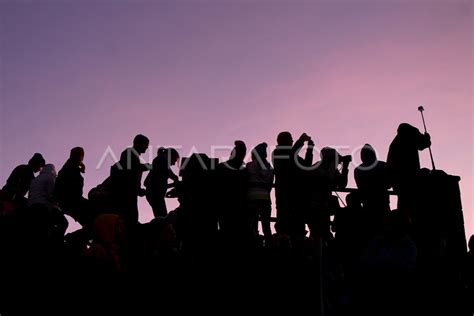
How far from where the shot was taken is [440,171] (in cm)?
862

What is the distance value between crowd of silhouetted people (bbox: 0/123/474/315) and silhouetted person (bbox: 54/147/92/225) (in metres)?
0.02

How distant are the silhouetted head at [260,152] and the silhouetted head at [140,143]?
5.35 feet

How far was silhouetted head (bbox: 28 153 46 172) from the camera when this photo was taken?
9508 mm

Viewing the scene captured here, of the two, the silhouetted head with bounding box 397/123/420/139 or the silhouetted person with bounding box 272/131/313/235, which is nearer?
the silhouetted person with bounding box 272/131/313/235

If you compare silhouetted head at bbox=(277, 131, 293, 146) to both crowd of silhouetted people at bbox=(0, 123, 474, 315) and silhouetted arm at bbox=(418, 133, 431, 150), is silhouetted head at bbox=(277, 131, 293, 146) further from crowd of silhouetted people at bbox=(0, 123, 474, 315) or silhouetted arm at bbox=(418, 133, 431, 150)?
silhouetted arm at bbox=(418, 133, 431, 150)

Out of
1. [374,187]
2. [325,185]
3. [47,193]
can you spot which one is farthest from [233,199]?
[47,193]

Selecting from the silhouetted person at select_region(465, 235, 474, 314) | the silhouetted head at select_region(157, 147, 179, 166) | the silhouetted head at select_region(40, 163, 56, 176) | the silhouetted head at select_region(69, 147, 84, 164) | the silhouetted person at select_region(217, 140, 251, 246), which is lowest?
the silhouetted person at select_region(465, 235, 474, 314)

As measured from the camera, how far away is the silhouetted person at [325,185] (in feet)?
27.3

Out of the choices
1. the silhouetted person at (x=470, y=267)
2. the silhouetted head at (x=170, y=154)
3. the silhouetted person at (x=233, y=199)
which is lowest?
the silhouetted person at (x=470, y=267)

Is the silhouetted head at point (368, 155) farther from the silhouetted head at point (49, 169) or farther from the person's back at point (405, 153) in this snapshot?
the silhouetted head at point (49, 169)

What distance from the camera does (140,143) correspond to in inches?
349

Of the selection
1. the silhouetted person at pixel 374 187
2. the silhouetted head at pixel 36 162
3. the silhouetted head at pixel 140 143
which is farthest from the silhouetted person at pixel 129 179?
the silhouetted person at pixel 374 187

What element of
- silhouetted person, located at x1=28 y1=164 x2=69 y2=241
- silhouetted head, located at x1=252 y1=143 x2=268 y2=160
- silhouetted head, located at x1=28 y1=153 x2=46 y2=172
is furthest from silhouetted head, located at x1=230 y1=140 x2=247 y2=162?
silhouetted head, located at x1=28 y1=153 x2=46 y2=172

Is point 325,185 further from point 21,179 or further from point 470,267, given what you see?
point 21,179
